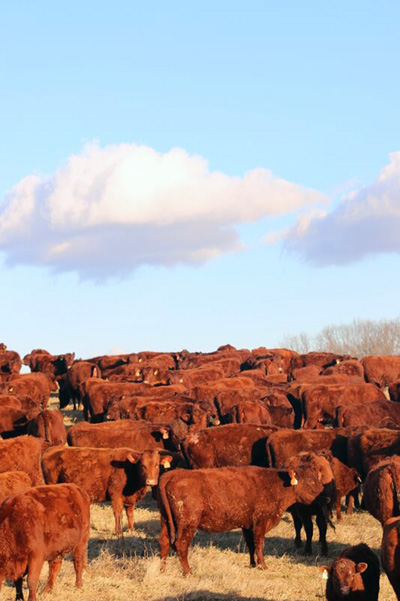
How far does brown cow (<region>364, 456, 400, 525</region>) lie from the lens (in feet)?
44.5

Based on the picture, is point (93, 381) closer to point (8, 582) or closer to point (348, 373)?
point (348, 373)

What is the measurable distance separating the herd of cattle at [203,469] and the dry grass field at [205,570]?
1.04 ft

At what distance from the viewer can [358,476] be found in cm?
1677

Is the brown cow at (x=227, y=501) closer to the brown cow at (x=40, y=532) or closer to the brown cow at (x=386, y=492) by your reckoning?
the brown cow at (x=386, y=492)

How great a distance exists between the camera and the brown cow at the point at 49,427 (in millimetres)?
21547

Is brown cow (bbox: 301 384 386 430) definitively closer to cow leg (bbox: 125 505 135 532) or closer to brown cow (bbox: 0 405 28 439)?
brown cow (bbox: 0 405 28 439)

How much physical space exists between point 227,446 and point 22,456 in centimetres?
443

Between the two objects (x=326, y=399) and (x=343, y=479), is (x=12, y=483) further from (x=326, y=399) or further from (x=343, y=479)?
(x=326, y=399)

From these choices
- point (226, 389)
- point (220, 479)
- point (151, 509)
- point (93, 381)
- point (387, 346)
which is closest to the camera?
point (220, 479)

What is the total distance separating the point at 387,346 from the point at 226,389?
51995mm

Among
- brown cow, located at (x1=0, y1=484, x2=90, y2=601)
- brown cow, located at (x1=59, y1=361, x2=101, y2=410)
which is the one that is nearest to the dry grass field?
brown cow, located at (x1=0, y1=484, x2=90, y2=601)

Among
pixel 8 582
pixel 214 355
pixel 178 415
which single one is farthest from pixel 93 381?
pixel 8 582

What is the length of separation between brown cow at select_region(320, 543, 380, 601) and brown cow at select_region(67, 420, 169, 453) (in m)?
9.28

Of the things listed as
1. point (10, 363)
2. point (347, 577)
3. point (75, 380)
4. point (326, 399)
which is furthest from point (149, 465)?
point (10, 363)
